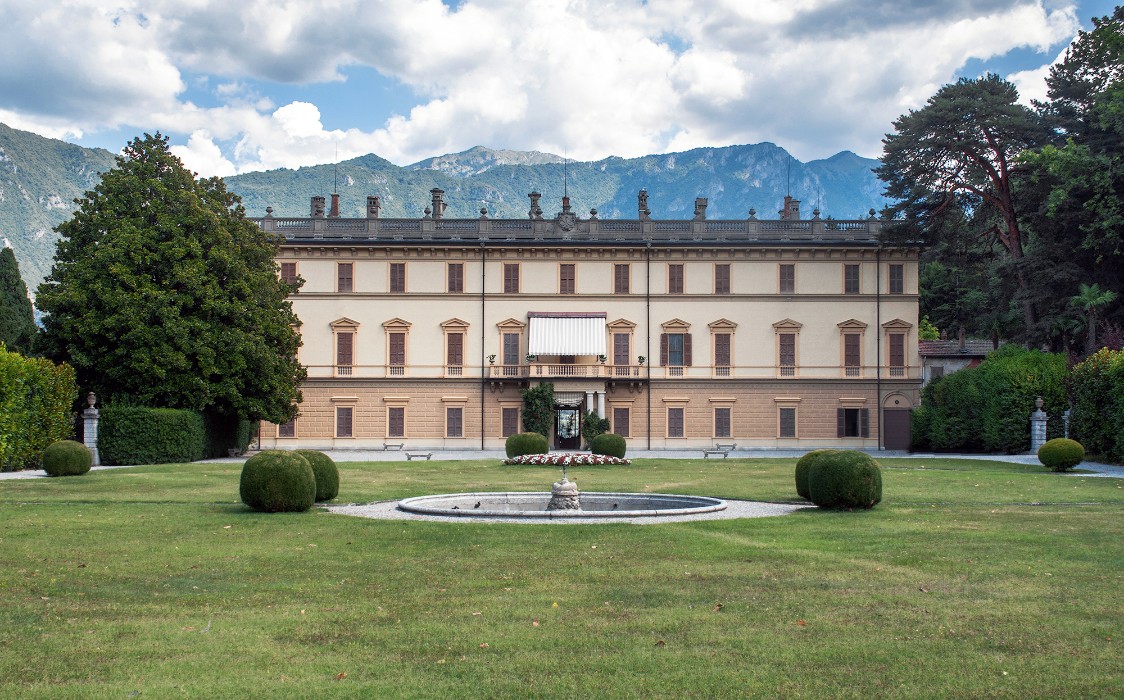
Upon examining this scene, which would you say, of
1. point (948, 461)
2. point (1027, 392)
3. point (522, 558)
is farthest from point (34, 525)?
point (1027, 392)

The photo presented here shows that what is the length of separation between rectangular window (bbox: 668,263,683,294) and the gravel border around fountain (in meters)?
31.1

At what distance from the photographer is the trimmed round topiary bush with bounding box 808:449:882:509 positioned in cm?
1880

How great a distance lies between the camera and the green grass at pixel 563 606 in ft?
26.0

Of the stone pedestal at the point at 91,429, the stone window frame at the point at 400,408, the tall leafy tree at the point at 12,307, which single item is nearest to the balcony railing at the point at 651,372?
the stone window frame at the point at 400,408

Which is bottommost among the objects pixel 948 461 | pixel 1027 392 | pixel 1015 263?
pixel 948 461

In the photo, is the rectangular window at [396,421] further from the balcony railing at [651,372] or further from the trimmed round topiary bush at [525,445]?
the trimmed round topiary bush at [525,445]

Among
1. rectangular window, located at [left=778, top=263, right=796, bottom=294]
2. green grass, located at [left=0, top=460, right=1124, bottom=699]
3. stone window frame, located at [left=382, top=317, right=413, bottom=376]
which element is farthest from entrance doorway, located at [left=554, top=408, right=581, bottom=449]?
green grass, located at [left=0, top=460, right=1124, bottom=699]

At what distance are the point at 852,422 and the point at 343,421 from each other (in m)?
24.9

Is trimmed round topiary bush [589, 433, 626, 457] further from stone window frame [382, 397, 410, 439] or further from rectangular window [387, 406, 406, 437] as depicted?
rectangular window [387, 406, 406, 437]

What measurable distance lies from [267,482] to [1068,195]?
113 feet

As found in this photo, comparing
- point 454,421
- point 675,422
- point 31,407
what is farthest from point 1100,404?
point 31,407

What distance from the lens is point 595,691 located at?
299 inches

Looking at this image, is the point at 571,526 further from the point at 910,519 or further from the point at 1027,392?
the point at 1027,392

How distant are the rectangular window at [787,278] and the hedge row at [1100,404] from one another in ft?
52.4
